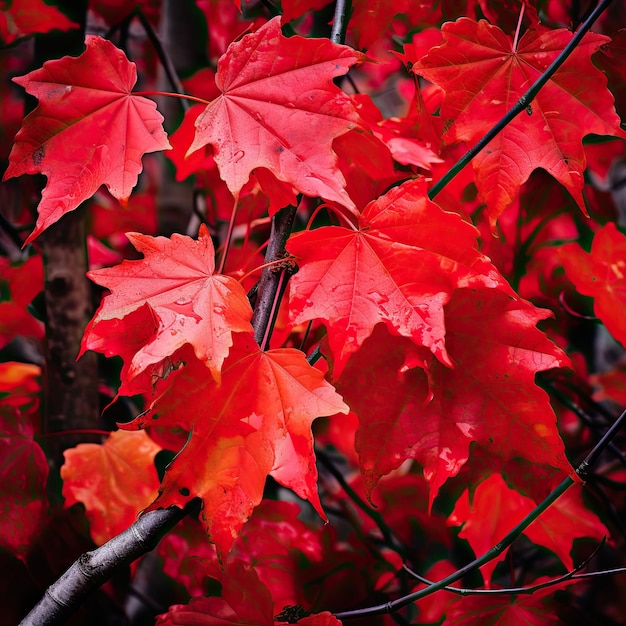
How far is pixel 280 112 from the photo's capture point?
0.48 m

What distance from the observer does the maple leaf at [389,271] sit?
429 millimetres

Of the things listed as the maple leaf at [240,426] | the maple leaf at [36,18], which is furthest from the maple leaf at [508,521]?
the maple leaf at [36,18]

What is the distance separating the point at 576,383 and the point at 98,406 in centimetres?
82

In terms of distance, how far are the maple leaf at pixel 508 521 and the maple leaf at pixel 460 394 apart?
0.85ft

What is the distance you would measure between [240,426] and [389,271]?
171mm

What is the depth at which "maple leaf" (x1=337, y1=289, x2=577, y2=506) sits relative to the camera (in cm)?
47

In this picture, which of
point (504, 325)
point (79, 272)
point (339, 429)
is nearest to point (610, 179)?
point (339, 429)

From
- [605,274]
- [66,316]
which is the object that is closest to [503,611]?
[605,274]

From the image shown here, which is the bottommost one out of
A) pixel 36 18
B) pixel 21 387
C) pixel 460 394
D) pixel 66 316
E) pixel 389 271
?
pixel 21 387

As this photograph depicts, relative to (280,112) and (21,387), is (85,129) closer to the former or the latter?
(280,112)

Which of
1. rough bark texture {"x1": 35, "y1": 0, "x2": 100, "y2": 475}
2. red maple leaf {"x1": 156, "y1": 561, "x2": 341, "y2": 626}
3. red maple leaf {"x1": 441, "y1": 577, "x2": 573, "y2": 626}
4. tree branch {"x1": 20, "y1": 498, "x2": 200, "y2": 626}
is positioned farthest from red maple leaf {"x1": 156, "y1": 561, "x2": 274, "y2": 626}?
rough bark texture {"x1": 35, "y1": 0, "x2": 100, "y2": 475}

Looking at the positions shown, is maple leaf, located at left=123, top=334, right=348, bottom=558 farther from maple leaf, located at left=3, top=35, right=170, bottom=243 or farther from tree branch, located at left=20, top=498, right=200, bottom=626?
maple leaf, located at left=3, top=35, right=170, bottom=243

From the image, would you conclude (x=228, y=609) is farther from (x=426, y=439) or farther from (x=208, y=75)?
(x=208, y=75)

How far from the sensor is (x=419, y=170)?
0.62 m
